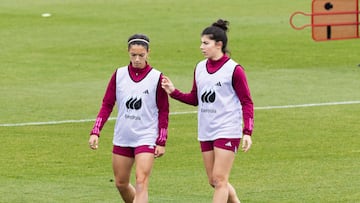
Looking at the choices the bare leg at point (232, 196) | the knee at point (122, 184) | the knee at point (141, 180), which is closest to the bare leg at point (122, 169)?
the knee at point (122, 184)

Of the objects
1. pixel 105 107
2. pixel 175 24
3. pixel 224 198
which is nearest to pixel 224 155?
pixel 224 198

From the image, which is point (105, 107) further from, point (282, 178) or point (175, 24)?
point (175, 24)

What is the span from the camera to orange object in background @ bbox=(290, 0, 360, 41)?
98.3 feet

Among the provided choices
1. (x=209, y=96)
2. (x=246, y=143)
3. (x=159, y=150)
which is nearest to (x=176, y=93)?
(x=209, y=96)

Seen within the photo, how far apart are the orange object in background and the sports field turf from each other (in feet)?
1.97

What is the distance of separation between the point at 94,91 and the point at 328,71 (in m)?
5.87

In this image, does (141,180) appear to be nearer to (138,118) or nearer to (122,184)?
(122,184)

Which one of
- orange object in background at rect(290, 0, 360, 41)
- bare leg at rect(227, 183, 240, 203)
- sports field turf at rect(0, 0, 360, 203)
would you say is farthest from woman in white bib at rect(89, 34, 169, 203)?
orange object in background at rect(290, 0, 360, 41)

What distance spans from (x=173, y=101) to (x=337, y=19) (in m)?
7.89

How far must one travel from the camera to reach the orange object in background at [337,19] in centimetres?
2995

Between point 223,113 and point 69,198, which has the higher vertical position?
point 223,113

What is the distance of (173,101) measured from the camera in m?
23.6

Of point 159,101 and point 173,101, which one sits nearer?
point 159,101

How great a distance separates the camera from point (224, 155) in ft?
42.3
